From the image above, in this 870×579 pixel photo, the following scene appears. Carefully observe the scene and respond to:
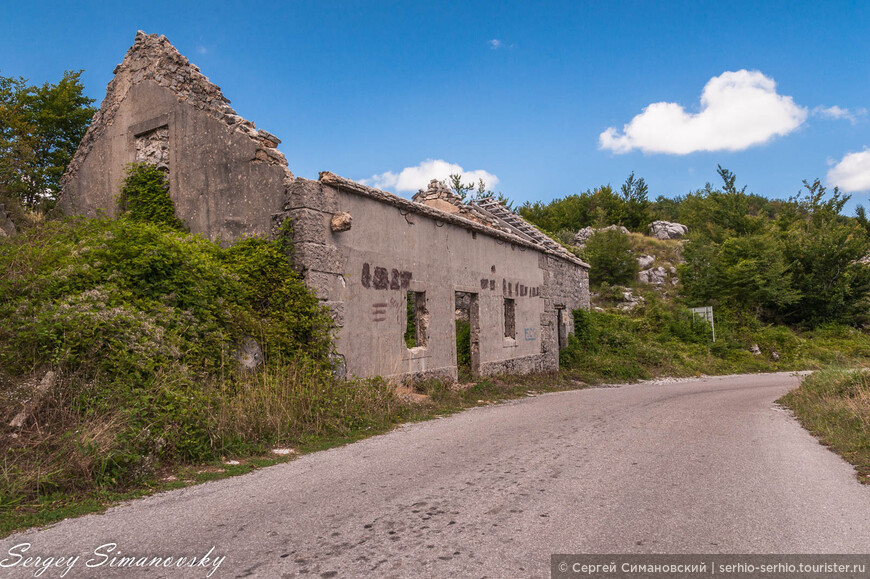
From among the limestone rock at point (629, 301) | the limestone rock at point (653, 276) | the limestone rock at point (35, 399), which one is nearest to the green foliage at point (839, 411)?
the limestone rock at point (35, 399)

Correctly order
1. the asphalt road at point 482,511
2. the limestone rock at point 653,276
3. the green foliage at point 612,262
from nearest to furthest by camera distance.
Result: the asphalt road at point 482,511 < the green foliage at point 612,262 < the limestone rock at point 653,276

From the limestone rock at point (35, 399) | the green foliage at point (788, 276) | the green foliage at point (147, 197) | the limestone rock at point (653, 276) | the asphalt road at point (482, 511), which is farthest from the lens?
the limestone rock at point (653, 276)

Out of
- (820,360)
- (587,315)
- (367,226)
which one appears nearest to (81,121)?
(367,226)

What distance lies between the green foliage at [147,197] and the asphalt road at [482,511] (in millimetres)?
6887

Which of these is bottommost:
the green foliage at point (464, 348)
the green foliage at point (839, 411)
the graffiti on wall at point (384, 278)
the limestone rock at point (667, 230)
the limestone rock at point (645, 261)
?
the green foliage at point (839, 411)

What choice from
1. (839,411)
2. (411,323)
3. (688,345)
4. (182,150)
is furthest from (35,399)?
(688,345)

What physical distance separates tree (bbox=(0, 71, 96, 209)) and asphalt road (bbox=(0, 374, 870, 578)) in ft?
39.2

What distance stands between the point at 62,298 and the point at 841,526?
7.54 meters

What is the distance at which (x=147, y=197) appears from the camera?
36.9 feet

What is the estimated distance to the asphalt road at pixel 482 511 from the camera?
A: 135 inches

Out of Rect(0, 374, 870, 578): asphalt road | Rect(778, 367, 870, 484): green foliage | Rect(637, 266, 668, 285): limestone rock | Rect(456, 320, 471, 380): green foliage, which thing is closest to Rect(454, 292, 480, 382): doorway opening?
Rect(456, 320, 471, 380): green foliage

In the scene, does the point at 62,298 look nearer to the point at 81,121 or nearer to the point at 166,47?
the point at 166,47

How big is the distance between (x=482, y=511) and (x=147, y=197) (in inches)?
399

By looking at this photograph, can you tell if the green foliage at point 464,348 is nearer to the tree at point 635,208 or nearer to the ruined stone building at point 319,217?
the ruined stone building at point 319,217
